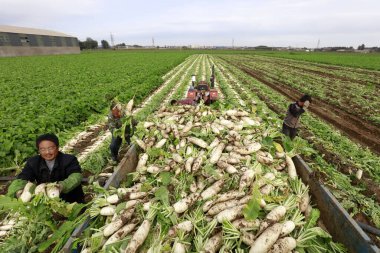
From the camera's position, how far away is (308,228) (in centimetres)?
307

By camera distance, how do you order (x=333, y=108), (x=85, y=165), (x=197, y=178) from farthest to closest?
1. (x=333, y=108)
2. (x=85, y=165)
3. (x=197, y=178)

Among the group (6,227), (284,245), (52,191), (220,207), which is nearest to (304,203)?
(284,245)

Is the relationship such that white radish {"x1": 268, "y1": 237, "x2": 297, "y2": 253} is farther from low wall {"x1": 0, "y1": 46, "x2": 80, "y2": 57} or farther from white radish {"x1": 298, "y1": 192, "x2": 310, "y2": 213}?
low wall {"x1": 0, "y1": 46, "x2": 80, "y2": 57}

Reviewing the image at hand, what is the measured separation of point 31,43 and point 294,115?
7598cm

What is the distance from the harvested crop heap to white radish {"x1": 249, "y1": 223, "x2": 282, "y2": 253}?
0.01m

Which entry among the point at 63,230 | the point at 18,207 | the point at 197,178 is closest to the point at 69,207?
the point at 63,230

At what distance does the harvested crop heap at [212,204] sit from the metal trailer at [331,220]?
162 millimetres

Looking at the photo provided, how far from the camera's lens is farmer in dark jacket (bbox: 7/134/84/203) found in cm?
352

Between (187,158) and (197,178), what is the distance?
54 cm

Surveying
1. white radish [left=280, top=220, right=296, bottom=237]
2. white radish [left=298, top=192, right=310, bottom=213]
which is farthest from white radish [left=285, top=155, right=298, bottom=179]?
white radish [left=280, top=220, right=296, bottom=237]

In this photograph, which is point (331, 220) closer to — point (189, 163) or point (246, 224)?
point (246, 224)

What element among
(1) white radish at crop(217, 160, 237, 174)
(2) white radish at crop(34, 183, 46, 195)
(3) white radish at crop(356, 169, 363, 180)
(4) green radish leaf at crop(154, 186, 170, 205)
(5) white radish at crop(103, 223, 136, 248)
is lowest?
(3) white radish at crop(356, 169, 363, 180)

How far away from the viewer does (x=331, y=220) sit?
3.26 metres

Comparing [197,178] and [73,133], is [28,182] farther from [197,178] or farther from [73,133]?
[73,133]
